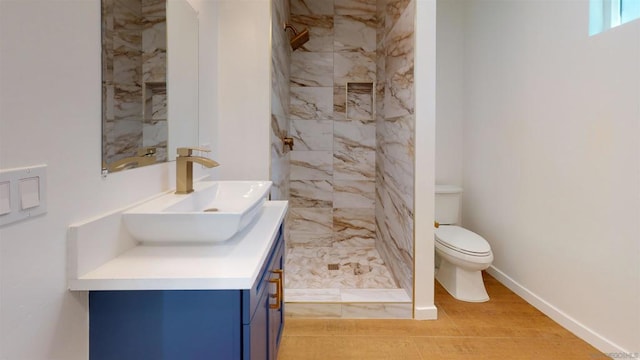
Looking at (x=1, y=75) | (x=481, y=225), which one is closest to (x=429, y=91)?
(x=481, y=225)

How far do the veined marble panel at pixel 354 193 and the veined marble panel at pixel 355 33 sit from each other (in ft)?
4.54

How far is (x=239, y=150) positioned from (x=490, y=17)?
2384mm

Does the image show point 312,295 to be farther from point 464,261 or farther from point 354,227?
point 354,227

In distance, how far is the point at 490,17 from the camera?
3098 mm

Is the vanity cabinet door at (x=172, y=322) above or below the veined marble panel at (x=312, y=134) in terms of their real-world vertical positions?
below

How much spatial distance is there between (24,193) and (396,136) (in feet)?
8.15

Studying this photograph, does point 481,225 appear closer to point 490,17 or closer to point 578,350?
point 578,350

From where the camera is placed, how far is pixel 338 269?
127 inches

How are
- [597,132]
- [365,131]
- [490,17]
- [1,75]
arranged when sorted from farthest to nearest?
[365,131]
[490,17]
[597,132]
[1,75]

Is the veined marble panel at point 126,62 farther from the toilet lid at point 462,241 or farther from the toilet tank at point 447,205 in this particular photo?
the toilet tank at point 447,205

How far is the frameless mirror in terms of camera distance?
1151 millimetres

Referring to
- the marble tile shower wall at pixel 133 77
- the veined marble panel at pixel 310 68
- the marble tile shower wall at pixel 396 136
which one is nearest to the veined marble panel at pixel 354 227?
the marble tile shower wall at pixel 396 136

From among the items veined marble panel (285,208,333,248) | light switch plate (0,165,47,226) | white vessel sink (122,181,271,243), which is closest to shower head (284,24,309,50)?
veined marble panel (285,208,333,248)

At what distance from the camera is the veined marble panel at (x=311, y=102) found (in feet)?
12.5
